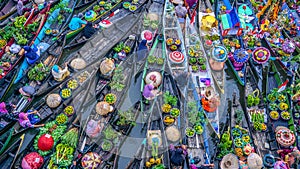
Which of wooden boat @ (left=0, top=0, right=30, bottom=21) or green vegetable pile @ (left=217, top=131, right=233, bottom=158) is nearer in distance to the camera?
green vegetable pile @ (left=217, top=131, right=233, bottom=158)

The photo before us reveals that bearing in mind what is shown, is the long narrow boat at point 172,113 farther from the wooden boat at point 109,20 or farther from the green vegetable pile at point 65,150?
the wooden boat at point 109,20

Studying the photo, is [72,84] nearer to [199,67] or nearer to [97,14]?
[97,14]

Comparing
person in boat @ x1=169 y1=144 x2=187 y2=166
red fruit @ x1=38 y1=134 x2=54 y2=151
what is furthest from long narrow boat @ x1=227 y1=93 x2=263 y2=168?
red fruit @ x1=38 y1=134 x2=54 y2=151

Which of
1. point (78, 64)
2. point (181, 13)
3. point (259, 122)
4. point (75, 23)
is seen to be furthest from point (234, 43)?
point (75, 23)

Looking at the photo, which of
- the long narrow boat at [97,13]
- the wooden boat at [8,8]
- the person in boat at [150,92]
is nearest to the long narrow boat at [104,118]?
the person in boat at [150,92]

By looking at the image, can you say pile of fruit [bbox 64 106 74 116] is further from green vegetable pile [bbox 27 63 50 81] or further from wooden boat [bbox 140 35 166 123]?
wooden boat [bbox 140 35 166 123]
